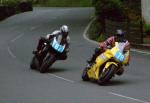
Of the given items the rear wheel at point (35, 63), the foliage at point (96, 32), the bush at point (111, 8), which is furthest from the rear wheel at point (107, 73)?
the bush at point (111, 8)

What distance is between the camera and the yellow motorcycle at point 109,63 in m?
17.5

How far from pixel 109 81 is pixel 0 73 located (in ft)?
16.5

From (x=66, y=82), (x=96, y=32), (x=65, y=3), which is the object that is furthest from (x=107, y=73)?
(x=65, y=3)

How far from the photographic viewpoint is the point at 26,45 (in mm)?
34844

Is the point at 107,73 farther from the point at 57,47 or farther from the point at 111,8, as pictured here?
the point at 111,8

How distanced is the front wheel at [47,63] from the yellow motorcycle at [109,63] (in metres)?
3.47

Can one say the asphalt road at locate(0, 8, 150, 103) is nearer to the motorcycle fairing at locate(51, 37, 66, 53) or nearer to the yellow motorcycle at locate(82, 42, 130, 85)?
the yellow motorcycle at locate(82, 42, 130, 85)

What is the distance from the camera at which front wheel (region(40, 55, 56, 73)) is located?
21.4 meters

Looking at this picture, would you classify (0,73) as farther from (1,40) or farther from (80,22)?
(80,22)

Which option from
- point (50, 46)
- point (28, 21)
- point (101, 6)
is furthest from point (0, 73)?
point (28, 21)

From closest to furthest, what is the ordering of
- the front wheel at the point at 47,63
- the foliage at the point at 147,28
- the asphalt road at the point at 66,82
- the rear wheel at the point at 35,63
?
the asphalt road at the point at 66,82 < the front wheel at the point at 47,63 < the rear wheel at the point at 35,63 < the foliage at the point at 147,28

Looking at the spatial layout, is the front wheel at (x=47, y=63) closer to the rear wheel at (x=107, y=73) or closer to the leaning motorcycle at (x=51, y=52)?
the leaning motorcycle at (x=51, y=52)

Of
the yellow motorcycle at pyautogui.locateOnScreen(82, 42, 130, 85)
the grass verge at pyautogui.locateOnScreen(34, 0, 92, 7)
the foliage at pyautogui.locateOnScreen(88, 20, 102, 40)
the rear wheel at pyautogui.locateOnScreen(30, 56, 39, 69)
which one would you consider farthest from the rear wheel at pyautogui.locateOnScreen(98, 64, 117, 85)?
the grass verge at pyautogui.locateOnScreen(34, 0, 92, 7)

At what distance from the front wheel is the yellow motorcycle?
3.47m
